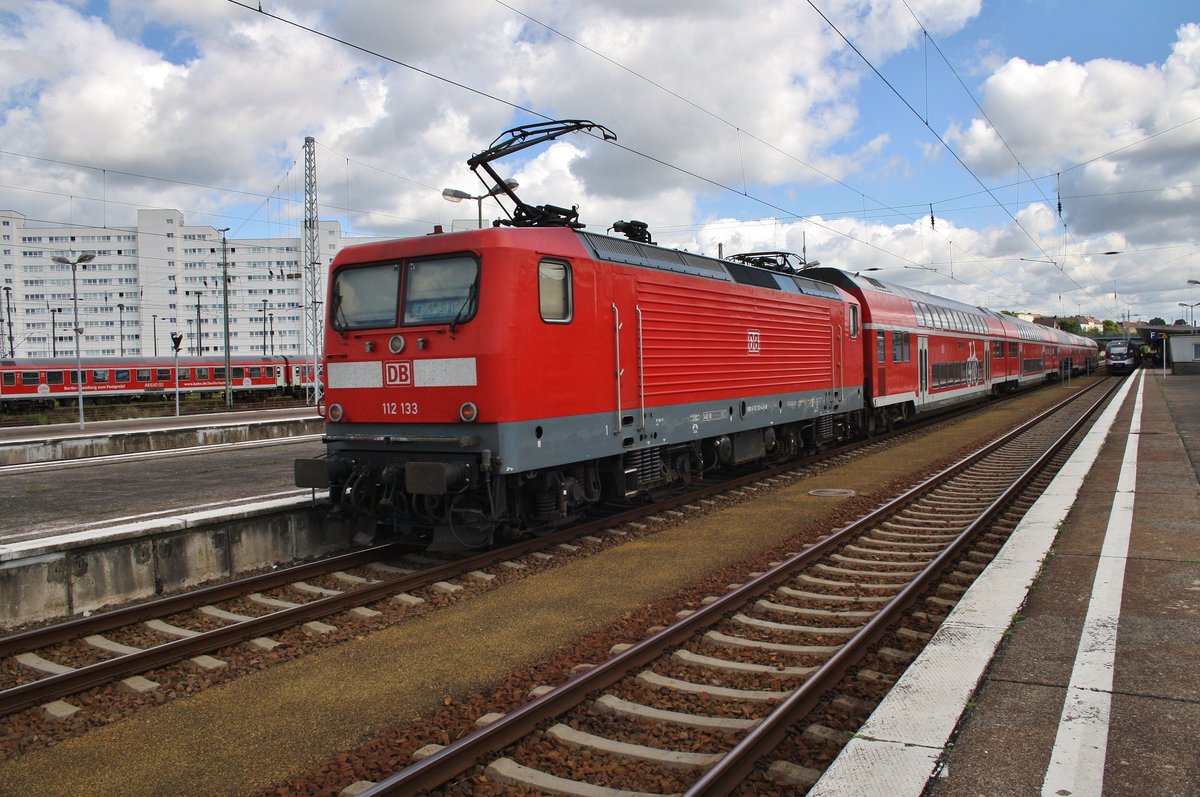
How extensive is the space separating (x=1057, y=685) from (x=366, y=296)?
23.3 ft

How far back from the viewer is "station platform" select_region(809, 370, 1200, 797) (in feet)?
11.9

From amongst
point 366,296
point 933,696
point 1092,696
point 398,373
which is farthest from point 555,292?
point 1092,696

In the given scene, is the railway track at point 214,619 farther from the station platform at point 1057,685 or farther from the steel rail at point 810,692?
the station platform at point 1057,685

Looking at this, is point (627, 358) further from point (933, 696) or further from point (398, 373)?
point (933, 696)

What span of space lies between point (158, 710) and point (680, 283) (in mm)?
7775

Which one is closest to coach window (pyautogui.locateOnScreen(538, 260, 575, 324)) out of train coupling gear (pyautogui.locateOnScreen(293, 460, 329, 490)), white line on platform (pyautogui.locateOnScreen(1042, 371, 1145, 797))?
train coupling gear (pyautogui.locateOnScreen(293, 460, 329, 490))

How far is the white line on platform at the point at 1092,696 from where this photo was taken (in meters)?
3.58

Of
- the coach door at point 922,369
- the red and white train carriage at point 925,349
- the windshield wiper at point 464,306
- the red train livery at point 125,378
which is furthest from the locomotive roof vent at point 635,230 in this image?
the red train livery at point 125,378

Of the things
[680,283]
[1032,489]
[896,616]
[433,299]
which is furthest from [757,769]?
[1032,489]

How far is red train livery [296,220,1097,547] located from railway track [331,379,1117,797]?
8.36 ft

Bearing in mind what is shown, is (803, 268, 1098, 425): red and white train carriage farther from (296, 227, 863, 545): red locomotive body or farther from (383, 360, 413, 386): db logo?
(383, 360, 413, 386): db logo

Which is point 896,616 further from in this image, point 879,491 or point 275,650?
point 879,491

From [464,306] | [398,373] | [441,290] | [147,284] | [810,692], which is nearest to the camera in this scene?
[810,692]

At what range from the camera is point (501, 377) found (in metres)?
7.82
